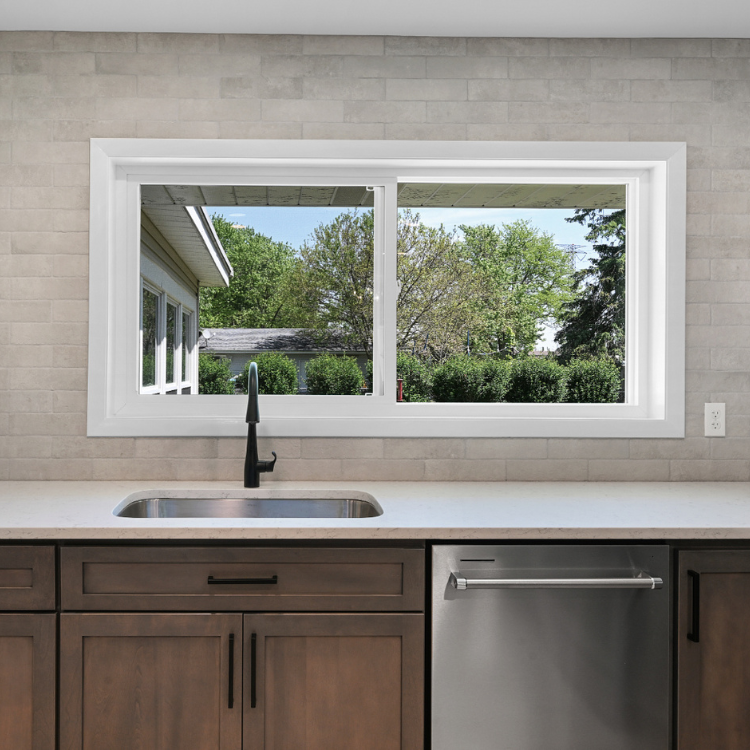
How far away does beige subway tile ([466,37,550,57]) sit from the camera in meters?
2.16

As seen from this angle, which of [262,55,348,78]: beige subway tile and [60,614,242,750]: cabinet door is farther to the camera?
[262,55,348,78]: beige subway tile

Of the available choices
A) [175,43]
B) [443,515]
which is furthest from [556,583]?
[175,43]

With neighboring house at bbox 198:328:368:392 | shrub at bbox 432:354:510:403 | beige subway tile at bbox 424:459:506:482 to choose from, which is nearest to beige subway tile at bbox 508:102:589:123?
shrub at bbox 432:354:510:403

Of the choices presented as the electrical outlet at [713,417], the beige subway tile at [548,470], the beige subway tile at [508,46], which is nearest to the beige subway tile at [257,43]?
the beige subway tile at [508,46]

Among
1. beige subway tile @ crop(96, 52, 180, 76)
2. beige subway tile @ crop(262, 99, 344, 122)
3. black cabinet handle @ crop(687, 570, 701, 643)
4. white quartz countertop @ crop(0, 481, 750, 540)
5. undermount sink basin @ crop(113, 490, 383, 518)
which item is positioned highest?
beige subway tile @ crop(96, 52, 180, 76)

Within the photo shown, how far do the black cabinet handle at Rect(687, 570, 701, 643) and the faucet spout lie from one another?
1.30 meters

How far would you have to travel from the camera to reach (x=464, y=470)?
2.19 m

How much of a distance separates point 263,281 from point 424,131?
807 millimetres

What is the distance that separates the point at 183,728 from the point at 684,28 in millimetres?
2725

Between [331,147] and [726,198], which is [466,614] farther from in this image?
[726,198]

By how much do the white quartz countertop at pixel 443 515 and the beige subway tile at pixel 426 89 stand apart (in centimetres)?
139

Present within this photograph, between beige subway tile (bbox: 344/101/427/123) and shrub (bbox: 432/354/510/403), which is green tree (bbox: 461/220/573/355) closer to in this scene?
shrub (bbox: 432/354/510/403)

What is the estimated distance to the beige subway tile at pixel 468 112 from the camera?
7.08ft

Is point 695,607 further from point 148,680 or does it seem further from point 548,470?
point 148,680
